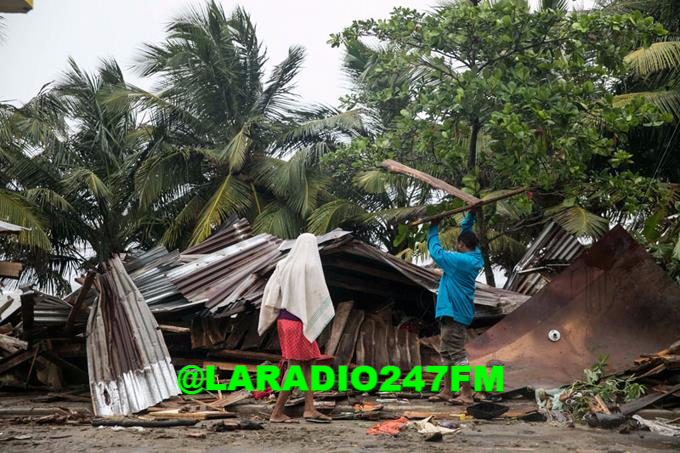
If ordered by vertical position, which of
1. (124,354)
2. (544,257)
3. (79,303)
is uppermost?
(544,257)

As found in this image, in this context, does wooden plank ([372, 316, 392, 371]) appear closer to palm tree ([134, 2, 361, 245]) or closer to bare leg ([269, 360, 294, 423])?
bare leg ([269, 360, 294, 423])

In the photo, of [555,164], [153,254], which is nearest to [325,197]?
[153,254]

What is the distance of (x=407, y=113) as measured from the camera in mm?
8898

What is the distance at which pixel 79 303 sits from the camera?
9.17m

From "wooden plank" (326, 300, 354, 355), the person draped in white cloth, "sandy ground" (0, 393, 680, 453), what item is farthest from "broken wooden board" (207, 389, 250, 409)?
"wooden plank" (326, 300, 354, 355)

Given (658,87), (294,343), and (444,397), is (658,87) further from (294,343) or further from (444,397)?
(294,343)

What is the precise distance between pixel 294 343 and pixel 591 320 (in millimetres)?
3188

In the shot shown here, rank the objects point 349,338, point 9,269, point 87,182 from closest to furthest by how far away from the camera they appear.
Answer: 1. point 9,269
2. point 349,338
3. point 87,182

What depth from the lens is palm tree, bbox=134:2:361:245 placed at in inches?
816

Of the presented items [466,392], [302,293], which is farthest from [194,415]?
[466,392]

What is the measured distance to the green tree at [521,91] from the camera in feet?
26.7

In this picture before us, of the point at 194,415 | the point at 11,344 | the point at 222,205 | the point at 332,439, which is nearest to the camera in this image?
the point at 332,439

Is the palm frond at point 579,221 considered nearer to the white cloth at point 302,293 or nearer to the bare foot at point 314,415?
the white cloth at point 302,293

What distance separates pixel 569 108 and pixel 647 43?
1.57 meters
